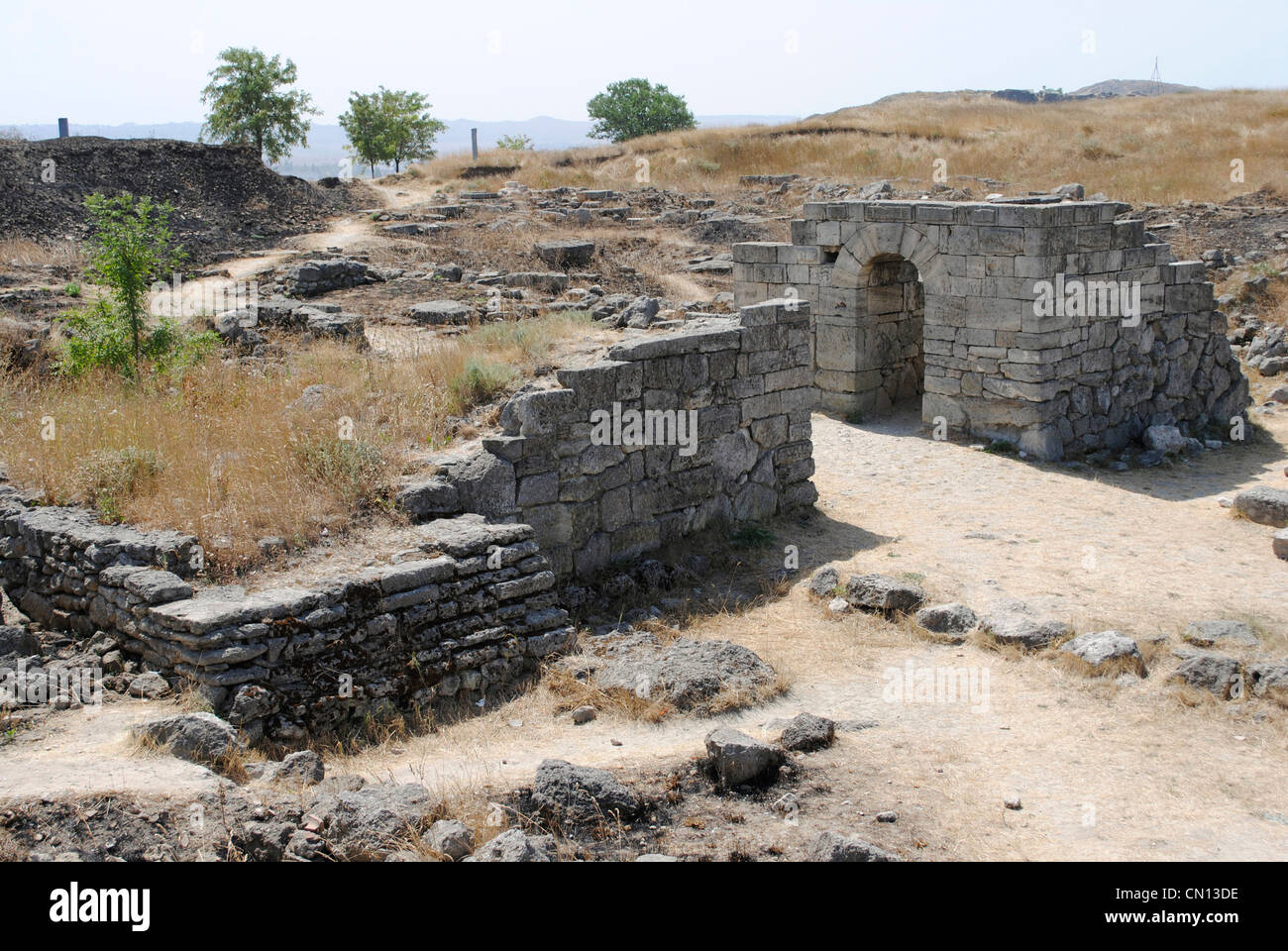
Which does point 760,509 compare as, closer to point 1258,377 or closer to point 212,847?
point 212,847

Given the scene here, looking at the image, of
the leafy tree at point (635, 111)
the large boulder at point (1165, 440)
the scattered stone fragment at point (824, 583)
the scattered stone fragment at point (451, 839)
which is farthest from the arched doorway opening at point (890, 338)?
the leafy tree at point (635, 111)

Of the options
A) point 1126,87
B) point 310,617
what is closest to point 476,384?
point 310,617

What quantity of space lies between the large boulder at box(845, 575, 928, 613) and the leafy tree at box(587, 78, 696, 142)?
159ft

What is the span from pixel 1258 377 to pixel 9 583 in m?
15.9

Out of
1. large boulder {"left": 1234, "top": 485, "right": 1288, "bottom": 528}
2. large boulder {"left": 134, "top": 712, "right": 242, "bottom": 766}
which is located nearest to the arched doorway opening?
large boulder {"left": 1234, "top": 485, "right": 1288, "bottom": 528}

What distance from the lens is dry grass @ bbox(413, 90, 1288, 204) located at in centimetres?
2509

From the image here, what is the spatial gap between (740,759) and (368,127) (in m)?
38.2

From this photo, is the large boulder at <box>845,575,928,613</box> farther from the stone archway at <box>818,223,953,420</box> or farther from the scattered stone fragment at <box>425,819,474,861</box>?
the stone archway at <box>818,223,953,420</box>

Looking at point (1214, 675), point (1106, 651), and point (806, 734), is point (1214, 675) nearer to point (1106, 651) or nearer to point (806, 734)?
point (1106, 651)

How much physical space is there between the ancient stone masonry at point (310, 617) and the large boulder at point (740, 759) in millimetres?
1865

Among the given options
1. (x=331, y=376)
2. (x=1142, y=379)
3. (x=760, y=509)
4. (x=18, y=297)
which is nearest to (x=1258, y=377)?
(x=1142, y=379)

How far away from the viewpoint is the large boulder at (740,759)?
5.67 meters

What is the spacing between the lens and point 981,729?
6652 mm

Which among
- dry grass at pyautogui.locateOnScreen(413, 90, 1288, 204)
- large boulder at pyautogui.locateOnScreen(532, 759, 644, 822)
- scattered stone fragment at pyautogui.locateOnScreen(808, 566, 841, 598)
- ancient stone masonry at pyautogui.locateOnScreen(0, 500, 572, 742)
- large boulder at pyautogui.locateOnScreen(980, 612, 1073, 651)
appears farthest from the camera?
dry grass at pyautogui.locateOnScreen(413, 90, 1288, 204)
